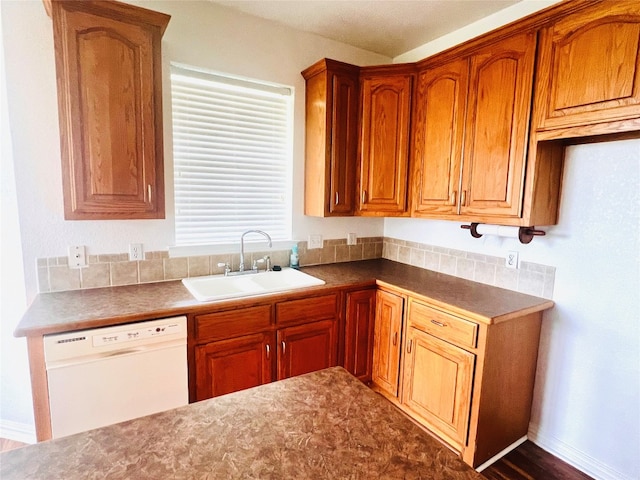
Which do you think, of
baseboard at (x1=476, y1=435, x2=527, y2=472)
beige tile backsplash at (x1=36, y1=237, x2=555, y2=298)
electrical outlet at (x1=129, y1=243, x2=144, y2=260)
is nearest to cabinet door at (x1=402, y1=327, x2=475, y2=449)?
baseboard at (x1=476, y1=435, x2=527, y2=472)

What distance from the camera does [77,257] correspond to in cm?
202

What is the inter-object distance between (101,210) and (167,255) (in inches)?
22.0

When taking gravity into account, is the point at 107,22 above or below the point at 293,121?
→ above

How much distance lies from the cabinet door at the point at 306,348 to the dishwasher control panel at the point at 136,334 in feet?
2.10

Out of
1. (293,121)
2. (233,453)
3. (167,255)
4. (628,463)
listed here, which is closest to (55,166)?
(167,255)

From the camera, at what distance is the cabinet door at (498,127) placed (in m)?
1.85

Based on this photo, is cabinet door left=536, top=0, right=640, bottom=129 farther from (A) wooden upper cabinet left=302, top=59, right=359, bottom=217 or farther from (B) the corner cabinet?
(A) wooden upper cabinet left=302, top=59, right=359, bottom=217

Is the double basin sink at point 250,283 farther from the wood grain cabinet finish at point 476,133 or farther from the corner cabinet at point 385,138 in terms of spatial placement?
the wood grain cabinet finish at point 476,133

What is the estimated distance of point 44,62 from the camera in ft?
6.12

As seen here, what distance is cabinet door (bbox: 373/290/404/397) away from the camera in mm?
2328

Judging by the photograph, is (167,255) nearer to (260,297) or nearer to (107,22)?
(260,297)

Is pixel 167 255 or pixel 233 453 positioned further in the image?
pixel 167 255

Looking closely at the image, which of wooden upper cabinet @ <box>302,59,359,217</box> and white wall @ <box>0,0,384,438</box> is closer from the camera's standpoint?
white wall @ <box>0,0,384,438</box>

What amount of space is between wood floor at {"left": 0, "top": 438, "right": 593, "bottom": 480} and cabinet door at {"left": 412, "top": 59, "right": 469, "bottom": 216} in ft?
4.87
